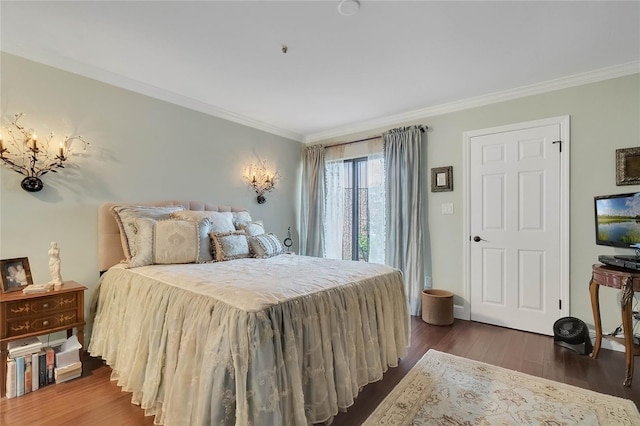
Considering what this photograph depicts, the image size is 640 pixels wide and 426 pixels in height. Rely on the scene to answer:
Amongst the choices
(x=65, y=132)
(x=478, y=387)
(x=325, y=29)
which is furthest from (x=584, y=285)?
(x=65, y=132)

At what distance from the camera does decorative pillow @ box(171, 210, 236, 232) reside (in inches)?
112

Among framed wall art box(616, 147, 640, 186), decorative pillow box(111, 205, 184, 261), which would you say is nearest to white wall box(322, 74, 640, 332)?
framed wall art box(616, 147, 640, 186)

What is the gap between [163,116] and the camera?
3172 millimetres

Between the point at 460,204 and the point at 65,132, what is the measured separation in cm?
402

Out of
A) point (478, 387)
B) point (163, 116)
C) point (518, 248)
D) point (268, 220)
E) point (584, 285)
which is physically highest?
point (163, 116)

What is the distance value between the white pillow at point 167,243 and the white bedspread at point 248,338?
146 mm

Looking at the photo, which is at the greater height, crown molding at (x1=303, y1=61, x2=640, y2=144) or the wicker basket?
crown molding at (x1=303, y1=61, x2=640, y2=144)

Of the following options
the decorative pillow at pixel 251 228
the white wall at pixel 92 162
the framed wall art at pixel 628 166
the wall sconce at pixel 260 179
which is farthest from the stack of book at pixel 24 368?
the framed wall art at pixel 628 166

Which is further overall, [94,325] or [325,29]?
[94,325]

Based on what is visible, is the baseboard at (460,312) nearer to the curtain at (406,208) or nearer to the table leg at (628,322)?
the curtain at (406,208)

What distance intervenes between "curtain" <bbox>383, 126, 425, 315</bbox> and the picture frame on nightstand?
3552 mm

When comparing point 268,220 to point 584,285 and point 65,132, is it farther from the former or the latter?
point 584,285

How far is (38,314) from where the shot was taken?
206 cm

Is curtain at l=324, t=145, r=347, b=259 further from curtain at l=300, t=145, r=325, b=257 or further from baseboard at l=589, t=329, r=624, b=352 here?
baseboard at l=589, t=329, r=624, b=352
